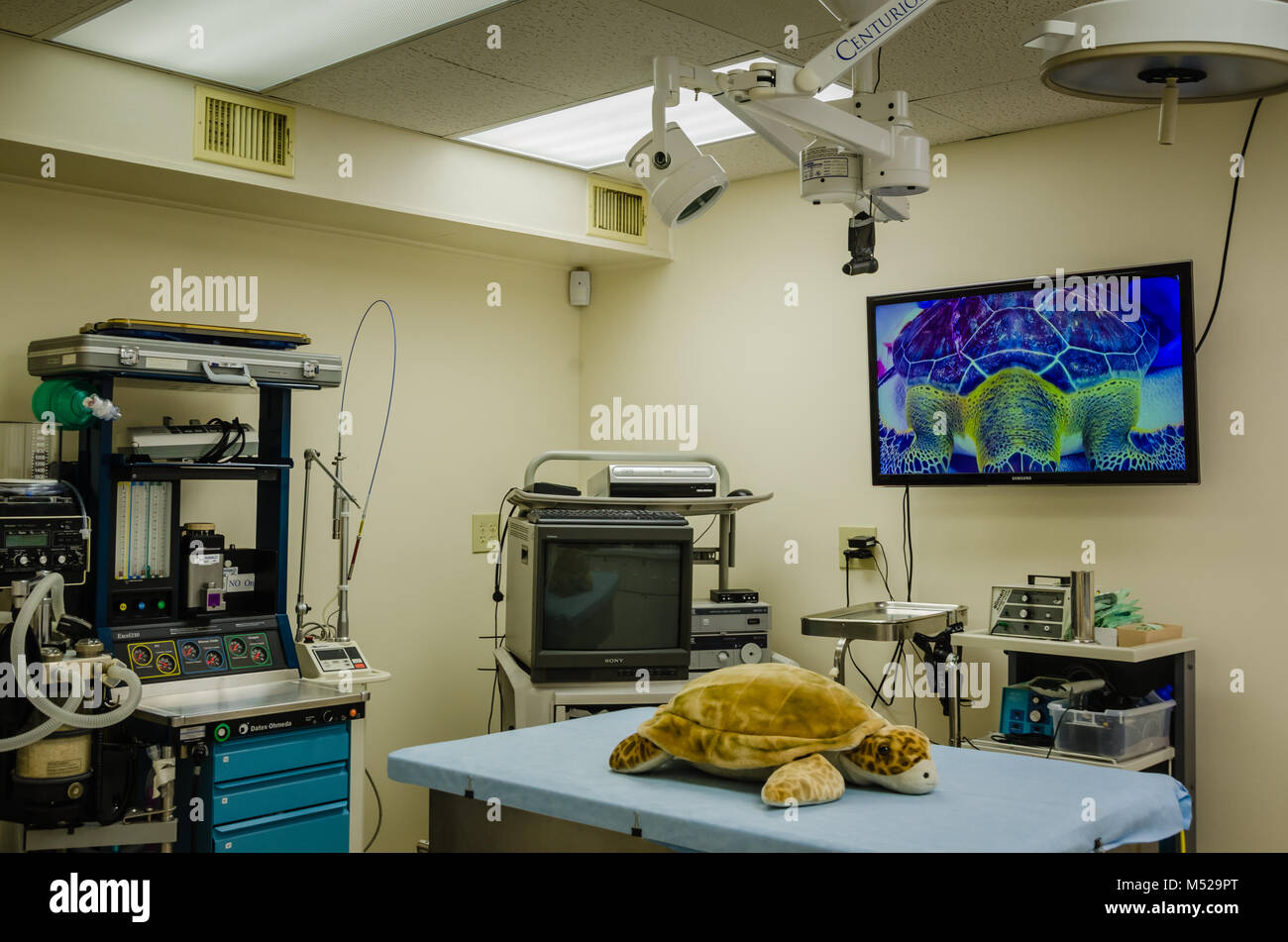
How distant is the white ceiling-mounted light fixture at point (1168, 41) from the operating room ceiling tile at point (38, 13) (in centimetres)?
212

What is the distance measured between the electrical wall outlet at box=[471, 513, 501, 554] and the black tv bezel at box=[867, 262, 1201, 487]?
1.44 meters

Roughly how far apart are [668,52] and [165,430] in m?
1.65

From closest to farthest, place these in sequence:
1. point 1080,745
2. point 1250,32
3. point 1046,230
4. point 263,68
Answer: point 1250,32 < point 1080,745 < point 263,68 < point 1046,230

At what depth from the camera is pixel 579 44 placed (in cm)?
299

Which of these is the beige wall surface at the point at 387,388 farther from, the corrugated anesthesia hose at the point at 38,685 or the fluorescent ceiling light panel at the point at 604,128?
the corrugated anesthesia hose at the point at 38,685

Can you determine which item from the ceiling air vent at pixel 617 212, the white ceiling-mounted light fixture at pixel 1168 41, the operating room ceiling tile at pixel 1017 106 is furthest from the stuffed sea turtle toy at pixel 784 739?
the ceiling air vent at pixel 617 212

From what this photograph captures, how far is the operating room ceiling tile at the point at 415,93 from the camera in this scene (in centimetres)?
317

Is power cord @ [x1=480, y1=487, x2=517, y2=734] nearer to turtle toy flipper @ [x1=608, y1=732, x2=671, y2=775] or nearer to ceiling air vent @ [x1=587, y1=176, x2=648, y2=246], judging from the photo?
ceiling air vent @ [x1=587, y1=176, x2=648, y2=246]

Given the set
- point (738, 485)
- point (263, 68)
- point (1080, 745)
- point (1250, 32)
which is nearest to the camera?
point (1250, 32)

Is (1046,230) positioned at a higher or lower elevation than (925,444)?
higher

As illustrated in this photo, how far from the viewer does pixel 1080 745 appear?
117 inches

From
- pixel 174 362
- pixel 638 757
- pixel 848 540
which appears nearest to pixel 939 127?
pixel 848 540

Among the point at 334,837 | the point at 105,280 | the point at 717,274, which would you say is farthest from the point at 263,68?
the point at 334,837
